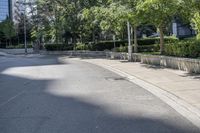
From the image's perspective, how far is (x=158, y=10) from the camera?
24750mm

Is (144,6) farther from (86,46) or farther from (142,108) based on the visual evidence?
(86,46)

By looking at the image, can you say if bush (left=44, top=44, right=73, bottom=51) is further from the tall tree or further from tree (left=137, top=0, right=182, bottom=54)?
tree (left=137, top=0, right=182, bottom=54)

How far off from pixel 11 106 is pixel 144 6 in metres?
13.8

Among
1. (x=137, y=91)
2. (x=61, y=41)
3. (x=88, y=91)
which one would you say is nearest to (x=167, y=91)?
(x=137, y=91)

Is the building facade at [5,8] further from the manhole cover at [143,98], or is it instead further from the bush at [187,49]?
the manhole cover at [143,98]

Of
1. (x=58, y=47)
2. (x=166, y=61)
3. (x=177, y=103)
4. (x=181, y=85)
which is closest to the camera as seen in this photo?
(x=177, y=103)

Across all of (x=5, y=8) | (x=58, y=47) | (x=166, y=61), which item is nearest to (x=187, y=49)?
(x=166, y=61)

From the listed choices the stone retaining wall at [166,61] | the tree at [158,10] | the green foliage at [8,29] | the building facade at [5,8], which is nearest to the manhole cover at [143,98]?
the stone retaining wall at [166,61]

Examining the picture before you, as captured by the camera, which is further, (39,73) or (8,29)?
(8,29)

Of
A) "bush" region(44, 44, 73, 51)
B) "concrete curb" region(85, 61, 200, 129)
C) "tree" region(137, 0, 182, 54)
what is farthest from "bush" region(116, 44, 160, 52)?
"concrete curb" region(85, 61, 200, 129)

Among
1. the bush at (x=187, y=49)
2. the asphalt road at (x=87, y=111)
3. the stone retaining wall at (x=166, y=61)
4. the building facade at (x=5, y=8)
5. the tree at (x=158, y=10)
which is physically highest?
the building facade at (x=5, y=8)

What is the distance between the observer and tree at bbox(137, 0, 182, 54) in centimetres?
2355

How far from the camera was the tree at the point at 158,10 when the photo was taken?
2355 cm

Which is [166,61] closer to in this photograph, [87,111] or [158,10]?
[158,10]
